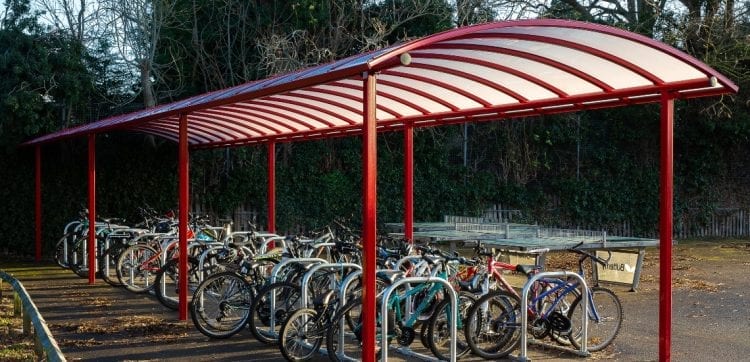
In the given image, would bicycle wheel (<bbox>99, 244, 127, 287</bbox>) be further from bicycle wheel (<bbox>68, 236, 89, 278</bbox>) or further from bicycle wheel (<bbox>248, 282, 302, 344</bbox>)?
bicycle wheel (<bbox>248, 282, 302, 344</bbox>)

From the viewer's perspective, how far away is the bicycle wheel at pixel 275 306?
290 inches

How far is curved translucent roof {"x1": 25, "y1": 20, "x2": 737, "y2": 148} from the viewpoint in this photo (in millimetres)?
5504

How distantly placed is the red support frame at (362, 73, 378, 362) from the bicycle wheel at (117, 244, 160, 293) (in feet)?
19.9

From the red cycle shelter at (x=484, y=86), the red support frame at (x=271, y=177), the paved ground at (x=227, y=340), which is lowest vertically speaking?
the paved ground at (x=227, y=340)

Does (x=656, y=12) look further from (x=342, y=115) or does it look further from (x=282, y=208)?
(x=342, y=115)

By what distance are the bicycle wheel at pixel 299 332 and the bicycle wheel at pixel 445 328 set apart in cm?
88

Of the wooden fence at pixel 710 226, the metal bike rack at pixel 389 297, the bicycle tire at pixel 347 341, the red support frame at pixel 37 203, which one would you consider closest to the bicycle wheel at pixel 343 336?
the bicycle tire at pixel 347 341

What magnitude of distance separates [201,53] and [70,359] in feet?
35.5

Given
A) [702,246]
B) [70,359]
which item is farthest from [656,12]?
[70,359]

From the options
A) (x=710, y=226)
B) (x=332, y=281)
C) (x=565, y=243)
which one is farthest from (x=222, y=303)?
(x=710, y=226)

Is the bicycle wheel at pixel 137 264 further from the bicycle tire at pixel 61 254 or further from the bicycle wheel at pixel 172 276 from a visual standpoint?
the bicycle tire at pixel 61 254

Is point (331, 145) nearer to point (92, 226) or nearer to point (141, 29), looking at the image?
point (141, 29)

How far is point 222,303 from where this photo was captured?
782 centimetres

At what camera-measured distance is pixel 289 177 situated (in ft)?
56.9
